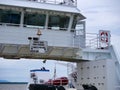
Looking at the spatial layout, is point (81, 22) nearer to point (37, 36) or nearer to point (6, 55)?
point (37, 36)

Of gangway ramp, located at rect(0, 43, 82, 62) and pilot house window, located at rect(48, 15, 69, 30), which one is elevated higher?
pilot house window, located at rect(48, 15, 69, 30)

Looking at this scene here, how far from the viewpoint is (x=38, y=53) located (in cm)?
2672

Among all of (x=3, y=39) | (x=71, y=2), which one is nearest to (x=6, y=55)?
(x=3, y=39)

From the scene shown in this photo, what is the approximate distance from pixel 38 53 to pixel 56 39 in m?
2.11

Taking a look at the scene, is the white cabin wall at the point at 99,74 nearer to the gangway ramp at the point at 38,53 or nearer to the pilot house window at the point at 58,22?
the gangway ramp at the point at 38,53

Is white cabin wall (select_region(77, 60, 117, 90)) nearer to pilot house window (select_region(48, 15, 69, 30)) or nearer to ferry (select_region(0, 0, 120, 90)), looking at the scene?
ferry (select_region(0, 0, 120, 90))

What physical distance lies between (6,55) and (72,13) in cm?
629

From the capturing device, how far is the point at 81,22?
2994cm

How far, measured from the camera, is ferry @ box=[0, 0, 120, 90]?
26719 mm

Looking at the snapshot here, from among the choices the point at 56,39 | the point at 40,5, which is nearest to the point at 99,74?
the point at 56,39

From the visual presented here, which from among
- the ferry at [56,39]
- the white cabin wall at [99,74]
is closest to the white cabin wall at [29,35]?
the ferry at [56,39]

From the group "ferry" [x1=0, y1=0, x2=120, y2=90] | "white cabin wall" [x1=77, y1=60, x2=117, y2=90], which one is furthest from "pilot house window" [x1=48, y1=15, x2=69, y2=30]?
"white cabin wall" [x1=77, y1=60, x2=117, y2=90]

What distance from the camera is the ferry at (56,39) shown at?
26719 mm

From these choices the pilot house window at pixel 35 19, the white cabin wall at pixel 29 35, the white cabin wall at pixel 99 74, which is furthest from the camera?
the white cabin wall at pixel 99 74
